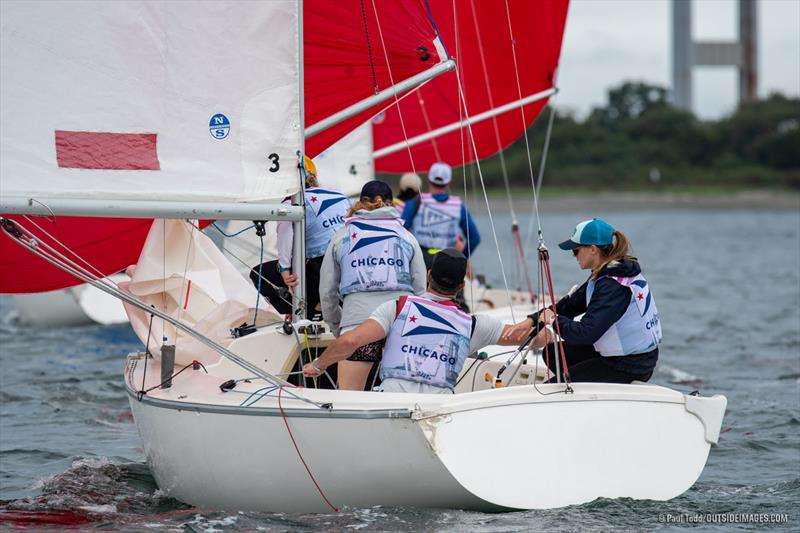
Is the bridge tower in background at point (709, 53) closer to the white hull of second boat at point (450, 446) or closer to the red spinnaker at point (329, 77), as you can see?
the red spinnaker at point (329, 77)

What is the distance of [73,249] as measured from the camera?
622 centimetres

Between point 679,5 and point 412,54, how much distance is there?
155 feet

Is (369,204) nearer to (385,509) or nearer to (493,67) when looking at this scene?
(385,509)

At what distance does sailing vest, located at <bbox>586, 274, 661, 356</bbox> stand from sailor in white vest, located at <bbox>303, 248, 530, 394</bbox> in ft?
1.93

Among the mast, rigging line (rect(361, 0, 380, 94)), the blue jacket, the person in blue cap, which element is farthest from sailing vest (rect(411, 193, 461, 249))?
the blue jacket

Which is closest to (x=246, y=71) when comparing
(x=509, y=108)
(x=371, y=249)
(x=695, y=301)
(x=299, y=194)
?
(x=299, y=194)

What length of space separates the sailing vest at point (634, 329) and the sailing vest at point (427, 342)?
664 millimetres

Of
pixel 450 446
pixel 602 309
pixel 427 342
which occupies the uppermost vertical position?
pixel 602 309

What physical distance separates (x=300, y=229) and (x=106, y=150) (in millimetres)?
937

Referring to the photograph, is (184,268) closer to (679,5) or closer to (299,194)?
(299,194)

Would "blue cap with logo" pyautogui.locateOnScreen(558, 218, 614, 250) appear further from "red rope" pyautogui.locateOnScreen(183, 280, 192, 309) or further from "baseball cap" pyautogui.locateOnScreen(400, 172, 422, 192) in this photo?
"baseball cap" pyautogui.locateOnScreen(400, 172, 422, 192)

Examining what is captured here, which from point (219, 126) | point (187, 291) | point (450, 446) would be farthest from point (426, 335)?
point (187, 291)

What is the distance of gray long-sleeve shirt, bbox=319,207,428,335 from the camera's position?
17.8ft

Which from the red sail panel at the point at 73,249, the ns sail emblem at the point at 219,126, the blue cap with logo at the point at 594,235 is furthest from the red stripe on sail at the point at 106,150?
the blue cap with logo at the point at 594,235
